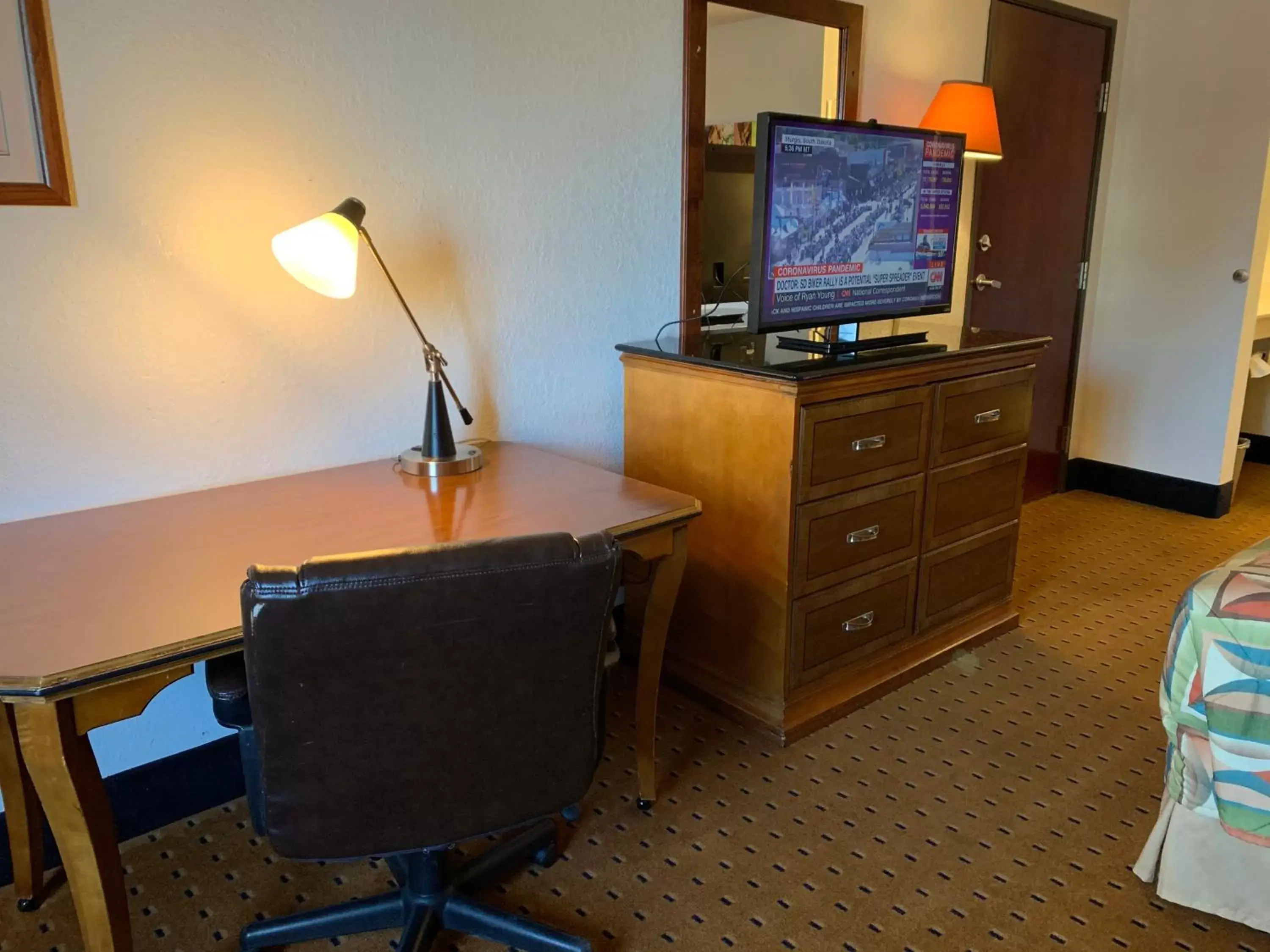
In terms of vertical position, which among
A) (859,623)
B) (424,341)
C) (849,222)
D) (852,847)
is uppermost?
(849,222)

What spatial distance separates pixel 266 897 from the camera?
1758 millimetres

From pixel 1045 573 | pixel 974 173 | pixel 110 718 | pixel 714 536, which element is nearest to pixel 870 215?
pixel 714 536

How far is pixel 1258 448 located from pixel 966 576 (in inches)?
124

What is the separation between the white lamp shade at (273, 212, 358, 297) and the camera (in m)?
1.68

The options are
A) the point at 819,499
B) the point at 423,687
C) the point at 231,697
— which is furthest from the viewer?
the point at 819,499

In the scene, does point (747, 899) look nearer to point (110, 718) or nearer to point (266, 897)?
point (266, 897)

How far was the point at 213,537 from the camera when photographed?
1605mm

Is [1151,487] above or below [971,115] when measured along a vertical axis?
below

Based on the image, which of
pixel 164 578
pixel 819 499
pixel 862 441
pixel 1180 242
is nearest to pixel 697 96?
pixel 862 441

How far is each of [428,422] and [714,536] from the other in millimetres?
769

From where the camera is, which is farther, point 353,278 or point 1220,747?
point 353,278

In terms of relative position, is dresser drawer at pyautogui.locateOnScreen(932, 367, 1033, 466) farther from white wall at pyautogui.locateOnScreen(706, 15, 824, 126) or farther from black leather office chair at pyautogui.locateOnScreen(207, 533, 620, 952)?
black leather office chair at pyautogui.locateOnScreen(207, 533, 620, 952)

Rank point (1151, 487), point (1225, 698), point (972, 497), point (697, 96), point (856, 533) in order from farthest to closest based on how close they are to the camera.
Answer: point (1151, 487) < point (972, 497) < point (697, 96) < point (856, 533) < point (1225, 698)

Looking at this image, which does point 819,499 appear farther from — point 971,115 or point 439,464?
point 971,115
